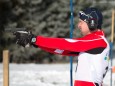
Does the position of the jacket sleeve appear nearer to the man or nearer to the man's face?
the man

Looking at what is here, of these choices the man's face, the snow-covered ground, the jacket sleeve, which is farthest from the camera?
the snow-covered ground

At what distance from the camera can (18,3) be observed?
16.8 m

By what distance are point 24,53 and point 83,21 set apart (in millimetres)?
13691

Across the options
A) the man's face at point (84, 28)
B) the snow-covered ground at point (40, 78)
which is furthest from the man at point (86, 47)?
the snow-covered ground at point (40, 78)

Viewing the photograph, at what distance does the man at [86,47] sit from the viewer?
3.08 meters

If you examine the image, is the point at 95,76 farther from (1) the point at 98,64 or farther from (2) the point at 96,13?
(2) the point at 96,13

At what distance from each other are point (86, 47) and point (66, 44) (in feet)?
0.54

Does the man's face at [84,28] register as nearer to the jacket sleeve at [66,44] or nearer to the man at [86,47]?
the man at [86,47]

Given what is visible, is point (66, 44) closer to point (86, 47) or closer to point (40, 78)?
point (86, 47)

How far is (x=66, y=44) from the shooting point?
3100 millimetres

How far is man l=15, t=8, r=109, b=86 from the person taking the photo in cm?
308

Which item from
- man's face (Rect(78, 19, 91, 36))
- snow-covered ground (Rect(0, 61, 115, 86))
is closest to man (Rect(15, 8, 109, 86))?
man's face (Rect(78, 19, 91, 36))

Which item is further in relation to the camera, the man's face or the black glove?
the man's face

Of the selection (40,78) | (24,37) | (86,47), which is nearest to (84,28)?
(86,47)
